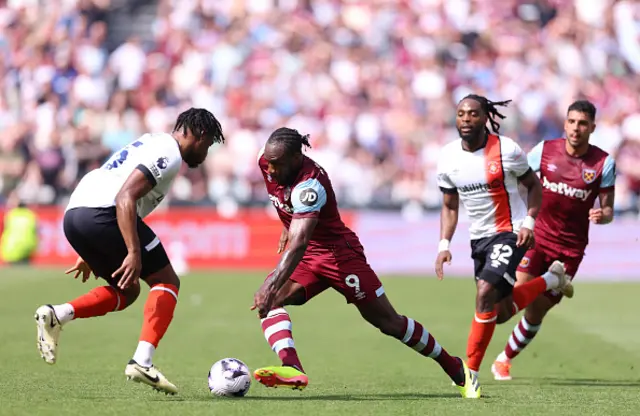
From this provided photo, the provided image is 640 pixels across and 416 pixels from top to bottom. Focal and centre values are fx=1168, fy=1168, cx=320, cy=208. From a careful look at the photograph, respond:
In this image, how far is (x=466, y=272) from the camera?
23.7 meters

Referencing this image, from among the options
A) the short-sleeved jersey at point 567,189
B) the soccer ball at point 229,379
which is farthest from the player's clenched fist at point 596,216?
the soccer ball at point 229,379

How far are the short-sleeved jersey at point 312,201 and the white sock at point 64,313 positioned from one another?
173 centimetres

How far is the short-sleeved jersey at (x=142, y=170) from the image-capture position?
827 cm

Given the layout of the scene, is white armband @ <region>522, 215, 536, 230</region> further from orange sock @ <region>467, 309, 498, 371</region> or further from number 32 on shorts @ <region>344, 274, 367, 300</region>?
number 32 on shorts @ <region>344, 274, 367, 300</region>

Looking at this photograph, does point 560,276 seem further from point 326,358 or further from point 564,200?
point 326,358

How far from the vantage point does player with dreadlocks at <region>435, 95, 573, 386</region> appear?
10070mm

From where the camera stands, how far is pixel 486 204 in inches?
408

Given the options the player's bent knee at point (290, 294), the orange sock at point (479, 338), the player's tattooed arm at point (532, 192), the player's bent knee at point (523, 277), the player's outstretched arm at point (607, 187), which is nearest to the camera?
the player's bent knee at point (290, 294)

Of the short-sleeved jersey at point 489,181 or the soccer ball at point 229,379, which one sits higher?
the short-sleeved jersey at point 489,181

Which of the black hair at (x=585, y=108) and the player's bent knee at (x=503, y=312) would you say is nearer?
the player's bent knee at (x=503, y=312)

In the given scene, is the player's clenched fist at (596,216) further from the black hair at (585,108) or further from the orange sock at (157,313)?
the orange sock at (157,313)

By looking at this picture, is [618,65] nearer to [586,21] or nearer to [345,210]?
[586,21]

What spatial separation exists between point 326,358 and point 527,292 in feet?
7.66

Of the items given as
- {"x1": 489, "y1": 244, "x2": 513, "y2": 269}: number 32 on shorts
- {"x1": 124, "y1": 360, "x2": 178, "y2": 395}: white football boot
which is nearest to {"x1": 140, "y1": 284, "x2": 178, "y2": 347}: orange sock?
{"x1": 124, "y1": 360, "x2": 178, "y2": 395}: white football boot
